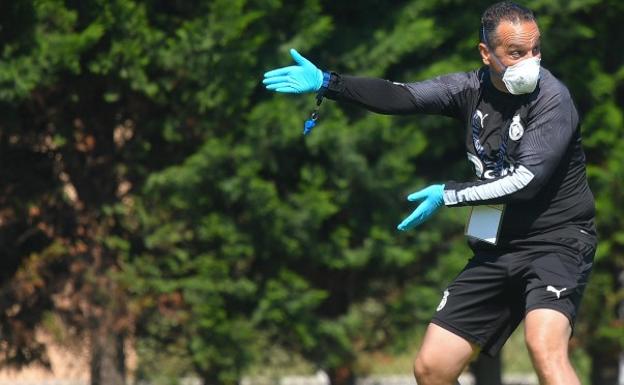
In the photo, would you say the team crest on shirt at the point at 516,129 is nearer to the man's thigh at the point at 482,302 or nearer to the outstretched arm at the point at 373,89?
the outstretched arm at the point at 373,89

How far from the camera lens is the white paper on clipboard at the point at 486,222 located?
201 inches

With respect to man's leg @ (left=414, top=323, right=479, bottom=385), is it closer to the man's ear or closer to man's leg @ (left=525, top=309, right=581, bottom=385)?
man's leg @ (left=525, top=309, right=581, bottom=385)

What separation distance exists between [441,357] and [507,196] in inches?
29.7

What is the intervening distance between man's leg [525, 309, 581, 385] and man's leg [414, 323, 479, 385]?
1.23ft

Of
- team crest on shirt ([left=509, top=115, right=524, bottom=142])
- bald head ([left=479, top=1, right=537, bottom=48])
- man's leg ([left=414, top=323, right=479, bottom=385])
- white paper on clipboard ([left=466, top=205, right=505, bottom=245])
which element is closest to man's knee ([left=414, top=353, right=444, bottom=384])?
man's leg ([left=414, top=323, right=479, bottom=385])

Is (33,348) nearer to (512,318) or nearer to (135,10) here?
(135,10)

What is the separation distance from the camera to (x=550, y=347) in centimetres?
477

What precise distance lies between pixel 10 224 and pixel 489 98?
4.59m

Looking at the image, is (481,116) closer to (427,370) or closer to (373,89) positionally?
(373,89)

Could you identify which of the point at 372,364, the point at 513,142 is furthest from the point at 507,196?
the point at 372,364

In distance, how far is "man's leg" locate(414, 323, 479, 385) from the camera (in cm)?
508

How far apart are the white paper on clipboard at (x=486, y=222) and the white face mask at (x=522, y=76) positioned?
0.54 meters

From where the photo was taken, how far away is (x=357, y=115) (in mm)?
8938

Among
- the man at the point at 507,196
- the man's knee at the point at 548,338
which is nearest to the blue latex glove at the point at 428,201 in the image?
the man at the point at 507,196
